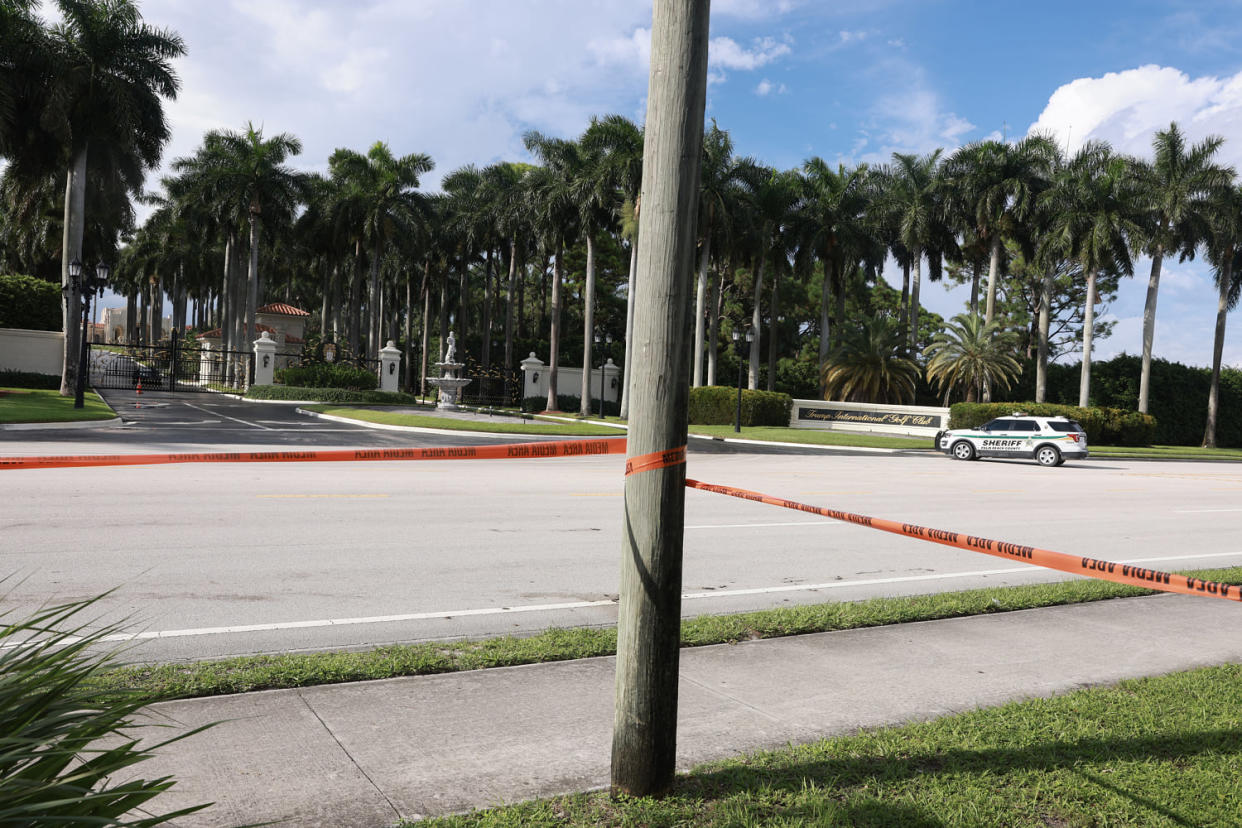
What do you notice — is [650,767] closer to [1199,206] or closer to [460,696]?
[460,696]

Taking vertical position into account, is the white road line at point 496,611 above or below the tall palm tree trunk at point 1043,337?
below

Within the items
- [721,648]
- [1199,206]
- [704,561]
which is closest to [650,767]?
[721,648]

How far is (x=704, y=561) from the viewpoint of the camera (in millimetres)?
8547

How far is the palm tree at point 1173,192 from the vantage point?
4597 centimetres

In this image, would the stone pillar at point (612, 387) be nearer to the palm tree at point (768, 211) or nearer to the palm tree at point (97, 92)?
the palm tree at point (768, 211)

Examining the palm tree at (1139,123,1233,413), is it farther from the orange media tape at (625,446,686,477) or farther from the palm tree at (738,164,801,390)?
the orange media tape at (625,446,686,477)

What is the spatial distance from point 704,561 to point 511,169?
5121 cm

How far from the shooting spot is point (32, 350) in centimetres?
3647

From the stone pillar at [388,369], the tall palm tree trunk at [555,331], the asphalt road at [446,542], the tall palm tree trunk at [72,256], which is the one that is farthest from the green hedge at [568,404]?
the asphalt road at [446,542]

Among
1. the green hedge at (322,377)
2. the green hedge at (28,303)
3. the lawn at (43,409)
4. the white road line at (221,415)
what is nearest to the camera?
the lawn at (43,409)

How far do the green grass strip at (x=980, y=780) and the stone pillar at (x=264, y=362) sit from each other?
1753 inches

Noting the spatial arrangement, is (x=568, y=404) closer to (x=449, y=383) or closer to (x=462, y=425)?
(x=449, y=383)

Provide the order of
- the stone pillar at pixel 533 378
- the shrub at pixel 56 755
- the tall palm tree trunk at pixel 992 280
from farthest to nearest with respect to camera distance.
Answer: the stone pillar at pixel 533 378 < the tall palm tree trunk at pixel 992 280 < the shrub at pixel 56 755

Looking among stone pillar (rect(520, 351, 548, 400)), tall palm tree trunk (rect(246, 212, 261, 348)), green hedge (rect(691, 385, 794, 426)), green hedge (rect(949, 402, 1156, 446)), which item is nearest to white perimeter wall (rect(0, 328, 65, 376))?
tall palm tree trunk (rect(246, 212, 261, 348))
